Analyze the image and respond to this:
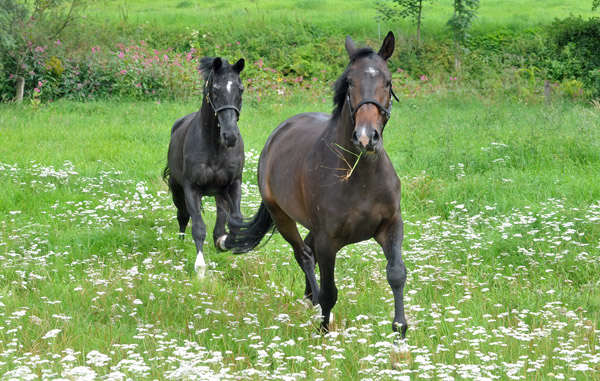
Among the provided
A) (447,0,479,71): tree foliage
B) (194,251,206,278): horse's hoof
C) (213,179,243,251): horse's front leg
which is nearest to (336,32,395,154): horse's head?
(194,251,206,278): horse's hoof

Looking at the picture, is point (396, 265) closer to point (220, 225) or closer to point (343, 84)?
point (343, 84)

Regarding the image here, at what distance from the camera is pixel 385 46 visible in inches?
184

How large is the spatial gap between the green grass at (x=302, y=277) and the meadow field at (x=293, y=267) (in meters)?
0.03

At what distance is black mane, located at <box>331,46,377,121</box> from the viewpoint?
455cm

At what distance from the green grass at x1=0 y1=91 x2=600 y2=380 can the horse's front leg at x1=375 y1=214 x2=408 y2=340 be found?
0.57 feet

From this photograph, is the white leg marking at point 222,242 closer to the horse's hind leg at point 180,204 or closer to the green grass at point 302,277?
the green grass at point 302,277

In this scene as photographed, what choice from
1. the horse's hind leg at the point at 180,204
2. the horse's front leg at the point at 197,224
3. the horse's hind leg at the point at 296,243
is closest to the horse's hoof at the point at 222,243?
the horse's front leg at the point at 197,224

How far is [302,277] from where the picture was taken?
21.9 ft

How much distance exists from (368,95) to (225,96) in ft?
10.8

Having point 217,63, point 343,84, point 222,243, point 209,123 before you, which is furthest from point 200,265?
point 343,84

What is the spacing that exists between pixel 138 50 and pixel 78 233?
15.6 m

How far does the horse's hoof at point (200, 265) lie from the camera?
6824mm


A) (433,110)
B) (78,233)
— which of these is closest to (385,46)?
(78,233)

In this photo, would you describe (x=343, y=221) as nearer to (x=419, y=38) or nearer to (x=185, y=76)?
(x=185, y=76)
